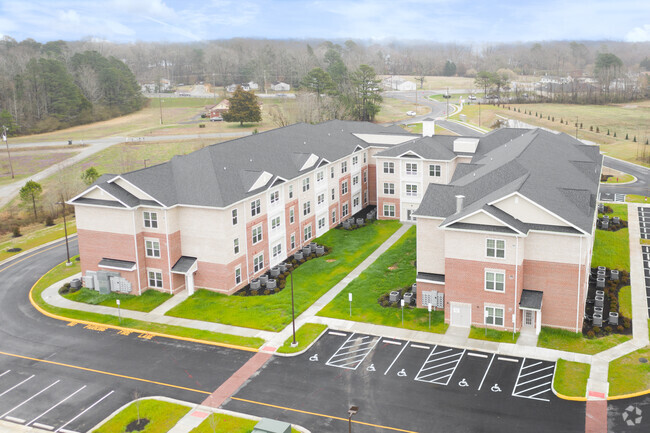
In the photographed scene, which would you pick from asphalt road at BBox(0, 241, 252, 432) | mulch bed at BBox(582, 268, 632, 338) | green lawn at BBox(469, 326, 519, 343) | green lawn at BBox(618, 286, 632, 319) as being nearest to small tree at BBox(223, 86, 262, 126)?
asphalt road at BBox(0, 241, 252, 432)

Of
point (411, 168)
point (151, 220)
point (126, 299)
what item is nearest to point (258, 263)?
point (151, 220)

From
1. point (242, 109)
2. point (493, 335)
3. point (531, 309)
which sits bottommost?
point (493, 335)

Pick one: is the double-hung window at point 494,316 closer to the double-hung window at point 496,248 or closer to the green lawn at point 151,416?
the double-hung window at point 496,248

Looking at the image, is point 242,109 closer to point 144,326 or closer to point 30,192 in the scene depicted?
point 30,192

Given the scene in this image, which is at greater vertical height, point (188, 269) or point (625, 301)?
point (188, 269)

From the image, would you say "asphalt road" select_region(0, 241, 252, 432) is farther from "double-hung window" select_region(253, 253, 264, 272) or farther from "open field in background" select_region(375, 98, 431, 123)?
"open field in background" select_region(375, 98, 431, 123)

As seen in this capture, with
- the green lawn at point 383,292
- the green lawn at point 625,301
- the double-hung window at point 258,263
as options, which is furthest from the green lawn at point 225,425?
the green lawn at point 625,301
